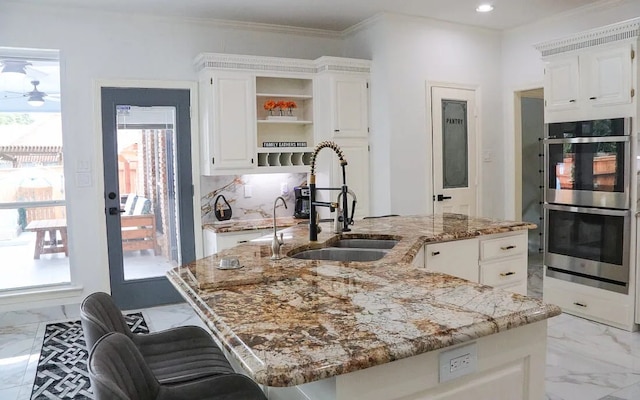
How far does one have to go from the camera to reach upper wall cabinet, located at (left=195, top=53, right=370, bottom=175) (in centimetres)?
473

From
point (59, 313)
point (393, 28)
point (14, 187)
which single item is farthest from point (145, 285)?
point (393, 28)

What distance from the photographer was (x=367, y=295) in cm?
174

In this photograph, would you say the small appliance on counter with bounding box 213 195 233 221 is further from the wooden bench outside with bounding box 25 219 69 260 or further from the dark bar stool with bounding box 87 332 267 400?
the dark bar stool with bounding box 87 332 267 400

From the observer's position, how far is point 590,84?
13.5 feet

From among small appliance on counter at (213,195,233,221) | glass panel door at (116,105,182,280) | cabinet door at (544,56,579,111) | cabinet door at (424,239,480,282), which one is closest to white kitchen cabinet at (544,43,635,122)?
cabinet door at (544,56,579,111)

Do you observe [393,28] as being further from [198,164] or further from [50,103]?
[50,103]

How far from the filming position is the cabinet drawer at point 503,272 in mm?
3312

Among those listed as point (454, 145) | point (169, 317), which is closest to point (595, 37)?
point (454, 145)

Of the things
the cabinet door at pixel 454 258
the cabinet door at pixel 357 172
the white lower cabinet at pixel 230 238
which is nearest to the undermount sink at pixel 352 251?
the cabinet door at pixel 454 258

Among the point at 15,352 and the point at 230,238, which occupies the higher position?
the point at 230,238

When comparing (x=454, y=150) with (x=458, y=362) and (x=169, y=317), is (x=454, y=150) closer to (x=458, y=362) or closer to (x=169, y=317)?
(x=169, y=317)

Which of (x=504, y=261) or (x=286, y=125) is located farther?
(x=286, y=125)

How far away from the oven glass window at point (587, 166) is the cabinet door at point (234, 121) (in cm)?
276

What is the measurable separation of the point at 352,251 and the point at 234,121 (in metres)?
2.36
